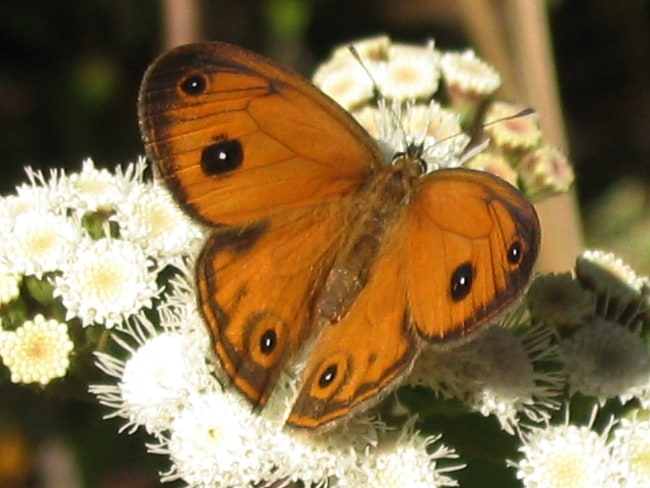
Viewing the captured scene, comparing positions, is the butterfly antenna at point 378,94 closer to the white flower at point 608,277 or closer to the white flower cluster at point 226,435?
the white flower at point 608,277

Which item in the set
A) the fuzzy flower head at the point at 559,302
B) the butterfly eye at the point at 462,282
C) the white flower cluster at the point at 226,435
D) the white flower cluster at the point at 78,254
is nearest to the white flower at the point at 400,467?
the white flower cluster at the point at 226,435

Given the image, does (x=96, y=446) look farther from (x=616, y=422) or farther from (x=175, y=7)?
(x=616, y=422)

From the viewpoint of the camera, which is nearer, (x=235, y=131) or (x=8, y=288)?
(x=235, y=131)

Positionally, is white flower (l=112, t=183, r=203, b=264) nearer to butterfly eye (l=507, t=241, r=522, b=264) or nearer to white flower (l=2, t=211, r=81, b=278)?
white flower (l=2, t=211, r=81, b=278)

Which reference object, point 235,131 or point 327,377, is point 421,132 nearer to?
point 235,131

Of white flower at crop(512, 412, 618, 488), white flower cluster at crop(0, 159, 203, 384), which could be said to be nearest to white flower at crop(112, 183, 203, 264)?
white flower cluster at crop(0, 159, 203, 384)

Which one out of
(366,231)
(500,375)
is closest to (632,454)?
(500,375)

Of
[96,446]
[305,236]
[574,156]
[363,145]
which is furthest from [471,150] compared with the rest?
[574,156]
